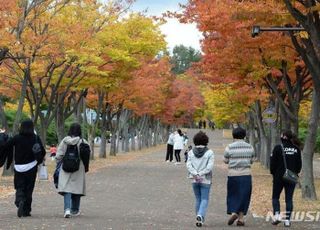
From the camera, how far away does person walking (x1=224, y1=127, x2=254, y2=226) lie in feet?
31.4

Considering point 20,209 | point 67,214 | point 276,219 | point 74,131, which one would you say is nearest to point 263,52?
point 276,219

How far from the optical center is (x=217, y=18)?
49.6 ft

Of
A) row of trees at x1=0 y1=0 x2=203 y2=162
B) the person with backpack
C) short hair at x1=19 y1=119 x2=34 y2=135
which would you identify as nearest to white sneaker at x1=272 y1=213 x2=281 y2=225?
the person with backpack

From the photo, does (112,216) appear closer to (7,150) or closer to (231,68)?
(7,150)

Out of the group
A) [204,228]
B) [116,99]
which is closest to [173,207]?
[204,228]

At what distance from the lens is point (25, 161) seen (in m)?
10.2

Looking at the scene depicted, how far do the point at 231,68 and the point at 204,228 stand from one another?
9.74 metres

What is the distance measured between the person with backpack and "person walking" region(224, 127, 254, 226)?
2.44 m

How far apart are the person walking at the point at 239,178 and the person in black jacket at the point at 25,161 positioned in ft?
10.5

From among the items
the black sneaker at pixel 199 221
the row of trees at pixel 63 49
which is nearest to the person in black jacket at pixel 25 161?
the black sneaker at pixel 199 221

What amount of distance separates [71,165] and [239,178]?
2765 millimetres

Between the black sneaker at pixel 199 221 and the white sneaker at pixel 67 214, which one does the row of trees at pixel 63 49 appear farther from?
the black sneaker at pixel 199 221

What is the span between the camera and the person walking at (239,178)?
31.4 ft

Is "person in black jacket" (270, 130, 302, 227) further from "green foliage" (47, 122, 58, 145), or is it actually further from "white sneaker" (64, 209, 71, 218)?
"green foliage" (47, 122, 58, 145)
